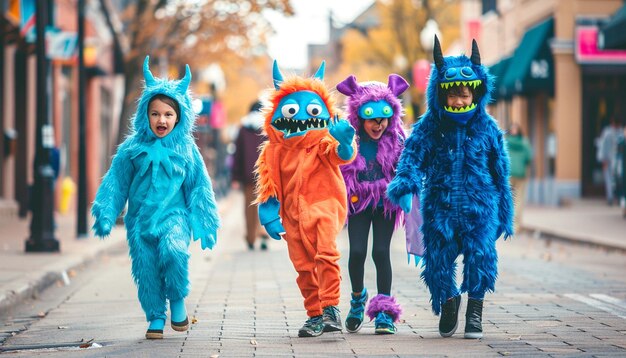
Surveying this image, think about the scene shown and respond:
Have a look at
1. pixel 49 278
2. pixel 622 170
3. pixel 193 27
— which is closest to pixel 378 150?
pixel 49 278

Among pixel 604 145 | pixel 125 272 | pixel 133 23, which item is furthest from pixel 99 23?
pixel 125 272

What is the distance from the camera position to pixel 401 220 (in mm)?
8500

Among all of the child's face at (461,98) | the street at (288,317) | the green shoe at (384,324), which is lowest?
the street at (288,317)

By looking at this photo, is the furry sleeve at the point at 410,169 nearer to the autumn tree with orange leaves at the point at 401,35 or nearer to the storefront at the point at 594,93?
the storefront at the point at 594,93

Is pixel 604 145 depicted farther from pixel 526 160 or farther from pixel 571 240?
pixel 571 240

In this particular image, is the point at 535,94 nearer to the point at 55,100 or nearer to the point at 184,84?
the point at 55,100

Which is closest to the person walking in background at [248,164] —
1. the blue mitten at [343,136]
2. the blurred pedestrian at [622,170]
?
the blurred pedestrian at [622,170]

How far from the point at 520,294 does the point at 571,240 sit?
8.34 m

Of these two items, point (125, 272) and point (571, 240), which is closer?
point (125, 272)

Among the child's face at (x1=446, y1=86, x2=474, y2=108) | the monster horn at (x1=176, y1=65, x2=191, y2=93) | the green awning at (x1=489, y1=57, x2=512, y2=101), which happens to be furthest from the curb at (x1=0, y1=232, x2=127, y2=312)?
the green awning at (x1=489, y1=57, x2=512, y2=101)

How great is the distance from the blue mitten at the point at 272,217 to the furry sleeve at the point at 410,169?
2.46ft

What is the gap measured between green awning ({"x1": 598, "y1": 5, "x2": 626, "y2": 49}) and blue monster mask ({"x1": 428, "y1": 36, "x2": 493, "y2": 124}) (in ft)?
47.2

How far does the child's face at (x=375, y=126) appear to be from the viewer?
27.6 ft

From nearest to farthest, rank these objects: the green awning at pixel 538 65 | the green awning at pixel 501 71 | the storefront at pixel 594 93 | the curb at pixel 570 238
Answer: the curb at pixel 570 238 < the storefront at pixel 594 93 < the green awning at pixel 538 65 < the green awning at pixel 501 71
